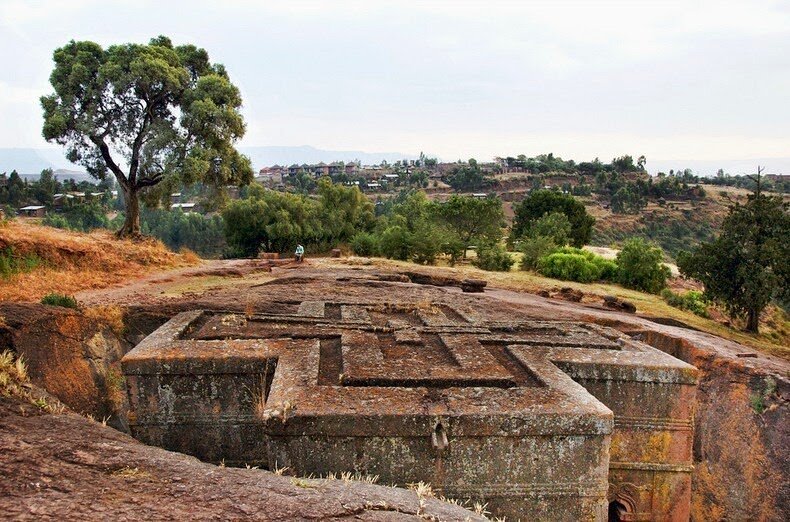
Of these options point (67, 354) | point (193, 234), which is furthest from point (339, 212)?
point (67, 354)

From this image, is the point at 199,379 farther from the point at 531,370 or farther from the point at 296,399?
the point at 531,370

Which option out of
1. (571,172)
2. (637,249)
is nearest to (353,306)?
(637,249)

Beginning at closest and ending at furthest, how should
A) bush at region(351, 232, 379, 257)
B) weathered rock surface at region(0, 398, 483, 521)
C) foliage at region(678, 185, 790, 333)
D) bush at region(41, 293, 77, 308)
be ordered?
1. weathered rock surface at region(0, 398, 483, 521)
2. bush at region(41, 293, 77, 308)
3. foliage at region(678, 185, 790, 333)
4. bush at region(351, 232, 379, 257)

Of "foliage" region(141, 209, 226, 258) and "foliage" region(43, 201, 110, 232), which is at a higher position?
"foliage" region(43, 201, 110, 232)

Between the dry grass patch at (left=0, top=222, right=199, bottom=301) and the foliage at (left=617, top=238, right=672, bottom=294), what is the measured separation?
56.5 ft

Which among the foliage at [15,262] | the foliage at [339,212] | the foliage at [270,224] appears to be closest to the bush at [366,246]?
the foliage at [270,224]

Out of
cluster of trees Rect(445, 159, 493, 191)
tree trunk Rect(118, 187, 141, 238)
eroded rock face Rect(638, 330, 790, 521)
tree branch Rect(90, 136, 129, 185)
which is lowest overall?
eroded rock face Rect(638, 330, 790, 521)

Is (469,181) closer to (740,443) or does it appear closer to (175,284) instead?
(175,284)

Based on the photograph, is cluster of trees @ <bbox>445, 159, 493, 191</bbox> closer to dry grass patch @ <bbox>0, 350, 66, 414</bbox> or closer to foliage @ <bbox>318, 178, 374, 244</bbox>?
foliage @ <bbox>318, 178, 374, 244</bbox>

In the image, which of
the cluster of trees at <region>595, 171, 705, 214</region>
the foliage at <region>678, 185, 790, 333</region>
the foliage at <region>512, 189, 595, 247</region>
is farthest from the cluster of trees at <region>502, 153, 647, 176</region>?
the foliage at <region>678, 185, 790, 333</region>

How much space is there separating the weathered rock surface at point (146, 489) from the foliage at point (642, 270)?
846 inches

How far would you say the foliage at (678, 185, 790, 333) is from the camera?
18.1 meters

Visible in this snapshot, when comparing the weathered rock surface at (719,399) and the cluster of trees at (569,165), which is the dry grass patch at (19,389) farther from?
the cluster of trees at (569,165)

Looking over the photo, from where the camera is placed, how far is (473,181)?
89812 millimetres
